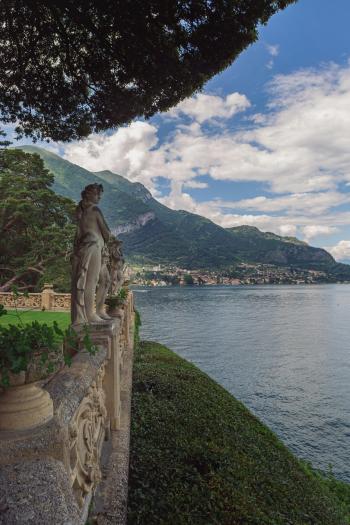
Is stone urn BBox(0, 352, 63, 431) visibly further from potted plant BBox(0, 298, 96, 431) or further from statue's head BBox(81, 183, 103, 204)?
statue's head BBox(81, 183, 103, 204)

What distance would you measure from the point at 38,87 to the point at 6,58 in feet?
2.54

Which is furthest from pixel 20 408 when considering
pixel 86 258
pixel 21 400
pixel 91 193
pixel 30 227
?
pixel 30 227

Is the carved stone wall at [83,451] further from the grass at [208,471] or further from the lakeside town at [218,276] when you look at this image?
the lakeside town at [218,276]

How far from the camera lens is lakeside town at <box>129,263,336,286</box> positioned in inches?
6444

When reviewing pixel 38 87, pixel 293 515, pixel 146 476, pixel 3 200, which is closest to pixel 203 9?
pixel 38 87

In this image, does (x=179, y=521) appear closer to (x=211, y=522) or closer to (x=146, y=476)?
(x=211, y=522)

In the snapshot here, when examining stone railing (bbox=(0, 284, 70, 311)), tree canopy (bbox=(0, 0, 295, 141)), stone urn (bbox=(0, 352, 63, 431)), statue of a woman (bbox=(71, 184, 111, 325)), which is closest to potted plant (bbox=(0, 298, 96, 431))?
stone urn (bbox=(0, 352, 63, 431))

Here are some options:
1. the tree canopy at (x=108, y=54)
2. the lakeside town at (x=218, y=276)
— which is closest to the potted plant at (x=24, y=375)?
the tree canopy at (x=108, y=54)

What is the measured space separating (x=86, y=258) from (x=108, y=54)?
14.0 feet

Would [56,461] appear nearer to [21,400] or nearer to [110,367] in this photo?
[21,400]

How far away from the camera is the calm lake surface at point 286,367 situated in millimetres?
14992

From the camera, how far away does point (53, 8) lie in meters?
5.98

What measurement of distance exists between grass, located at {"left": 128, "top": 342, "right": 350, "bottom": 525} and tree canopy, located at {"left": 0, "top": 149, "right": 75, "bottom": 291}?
63.8ft

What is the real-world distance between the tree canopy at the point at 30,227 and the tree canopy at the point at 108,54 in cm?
1937
